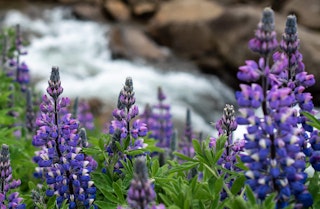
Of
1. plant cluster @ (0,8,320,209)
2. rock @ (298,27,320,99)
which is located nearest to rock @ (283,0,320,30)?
rock @ (298,27,320,99)

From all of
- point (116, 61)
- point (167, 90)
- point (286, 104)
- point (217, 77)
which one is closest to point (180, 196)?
point (286, 104)

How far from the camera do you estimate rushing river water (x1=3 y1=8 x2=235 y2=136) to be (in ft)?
44.2

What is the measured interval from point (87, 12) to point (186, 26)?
505cm

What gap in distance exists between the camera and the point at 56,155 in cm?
258

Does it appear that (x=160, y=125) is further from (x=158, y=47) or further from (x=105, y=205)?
(x=158, y=47)

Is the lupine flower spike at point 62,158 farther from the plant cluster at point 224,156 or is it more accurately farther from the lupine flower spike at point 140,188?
the lupine flower spike at point 140,188

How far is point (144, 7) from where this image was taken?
19266 mm

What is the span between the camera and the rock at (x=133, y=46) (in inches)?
642

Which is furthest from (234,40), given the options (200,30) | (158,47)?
(158,47)

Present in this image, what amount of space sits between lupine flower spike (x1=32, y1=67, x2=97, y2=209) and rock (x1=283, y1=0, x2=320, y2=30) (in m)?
13.4

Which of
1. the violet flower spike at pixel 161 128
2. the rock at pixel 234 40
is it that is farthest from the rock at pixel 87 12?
the violet flower spike at pixel 161 128

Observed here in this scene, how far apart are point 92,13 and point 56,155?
17836mm

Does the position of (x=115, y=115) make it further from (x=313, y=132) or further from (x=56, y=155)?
(x=313, y=132)

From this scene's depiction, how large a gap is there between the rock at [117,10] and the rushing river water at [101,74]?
27.3 inches
